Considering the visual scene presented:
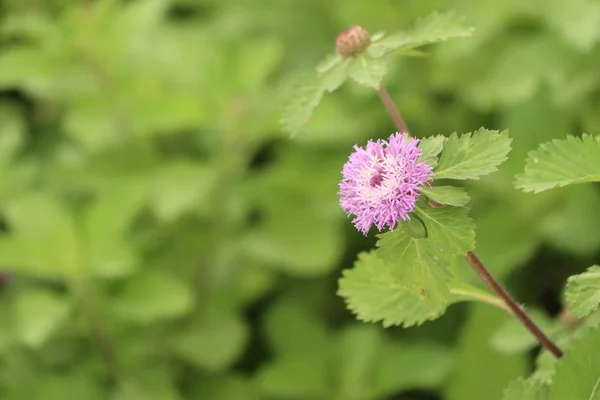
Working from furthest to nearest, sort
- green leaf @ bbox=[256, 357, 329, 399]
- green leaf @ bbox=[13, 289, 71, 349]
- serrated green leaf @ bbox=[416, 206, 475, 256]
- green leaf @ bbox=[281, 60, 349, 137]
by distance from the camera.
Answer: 1. green leaf @ bbox=[256, 357, 329, 399]
2. green leaf @ bbox=[13, 289, 71, 349]
3. green leaf @ bbox=[281, 60, 349, 137]
4. serrated green leaf @ bbox=[416, 206, 475, 256]

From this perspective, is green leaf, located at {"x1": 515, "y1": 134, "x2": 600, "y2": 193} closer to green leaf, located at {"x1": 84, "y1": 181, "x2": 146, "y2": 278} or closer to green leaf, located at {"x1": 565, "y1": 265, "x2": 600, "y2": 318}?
green leaf, located at {"x1": 565, "y1": 265, "x2": 600, "y2": 318}

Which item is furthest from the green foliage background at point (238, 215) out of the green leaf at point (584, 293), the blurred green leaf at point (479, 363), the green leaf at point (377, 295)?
the green leaf at point (584, 293)

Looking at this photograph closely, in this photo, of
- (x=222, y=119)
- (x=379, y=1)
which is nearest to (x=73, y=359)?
(x=222, y=119)

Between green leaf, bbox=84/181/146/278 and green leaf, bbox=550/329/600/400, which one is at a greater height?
green leaf, bbox=84/181/146/278

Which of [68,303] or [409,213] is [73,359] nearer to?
[68,303]

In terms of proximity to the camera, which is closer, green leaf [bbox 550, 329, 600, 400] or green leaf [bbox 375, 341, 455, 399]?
green leaf [bbox 550, 329, 600, 400]

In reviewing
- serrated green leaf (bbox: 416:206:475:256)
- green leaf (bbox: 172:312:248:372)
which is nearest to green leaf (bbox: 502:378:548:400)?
serrated green leaf (bbox: 416:206:475:256)

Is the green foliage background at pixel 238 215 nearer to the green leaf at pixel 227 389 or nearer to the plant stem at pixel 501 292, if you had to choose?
the green leaf at pixel 227 389
